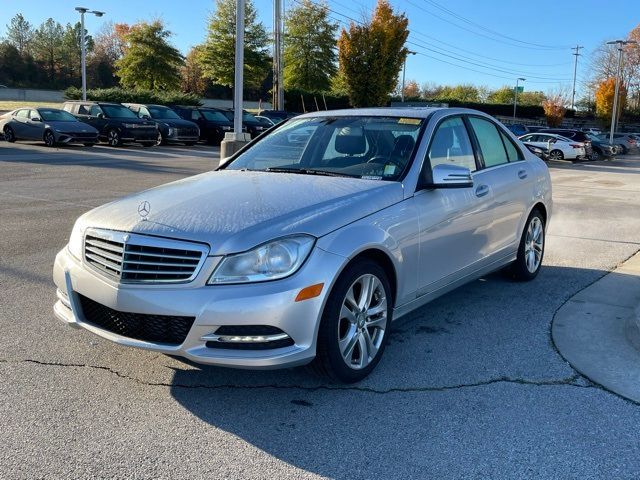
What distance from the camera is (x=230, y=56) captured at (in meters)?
49.4

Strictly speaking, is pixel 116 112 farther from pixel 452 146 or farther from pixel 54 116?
pixel 452 146

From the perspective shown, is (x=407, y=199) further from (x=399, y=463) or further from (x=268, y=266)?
(x=399, y=463)

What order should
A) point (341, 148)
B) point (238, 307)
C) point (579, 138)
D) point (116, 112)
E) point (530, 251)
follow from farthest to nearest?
point (579, 138) < point (116, 112) < point (530, 251) < point (341, 148) < point (238, 307)

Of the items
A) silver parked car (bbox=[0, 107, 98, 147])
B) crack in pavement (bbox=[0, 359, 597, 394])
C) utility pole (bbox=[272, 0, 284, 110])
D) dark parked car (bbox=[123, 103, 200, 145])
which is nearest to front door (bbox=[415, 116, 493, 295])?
crack in pavement (bbox=[0, 359, 597, 394])

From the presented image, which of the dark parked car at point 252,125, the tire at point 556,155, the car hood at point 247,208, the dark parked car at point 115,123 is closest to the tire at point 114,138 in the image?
the dark parked car at point 115,123

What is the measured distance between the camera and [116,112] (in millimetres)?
25141

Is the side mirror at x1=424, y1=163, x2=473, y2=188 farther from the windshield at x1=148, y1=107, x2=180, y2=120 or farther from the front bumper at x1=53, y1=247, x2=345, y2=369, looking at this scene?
the windshield at x1=148, y1=107, x2=180, y2=120

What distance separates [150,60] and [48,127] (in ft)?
97.8

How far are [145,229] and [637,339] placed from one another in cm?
355

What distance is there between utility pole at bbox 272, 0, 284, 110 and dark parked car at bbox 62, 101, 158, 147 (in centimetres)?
1297

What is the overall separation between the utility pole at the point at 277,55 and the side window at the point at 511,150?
103 ft

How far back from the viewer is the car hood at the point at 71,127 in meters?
22.3

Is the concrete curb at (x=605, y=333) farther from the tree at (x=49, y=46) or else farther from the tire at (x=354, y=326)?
the tree at (x=49, y=46)

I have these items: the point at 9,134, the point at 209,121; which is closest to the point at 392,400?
the point at 9,134
